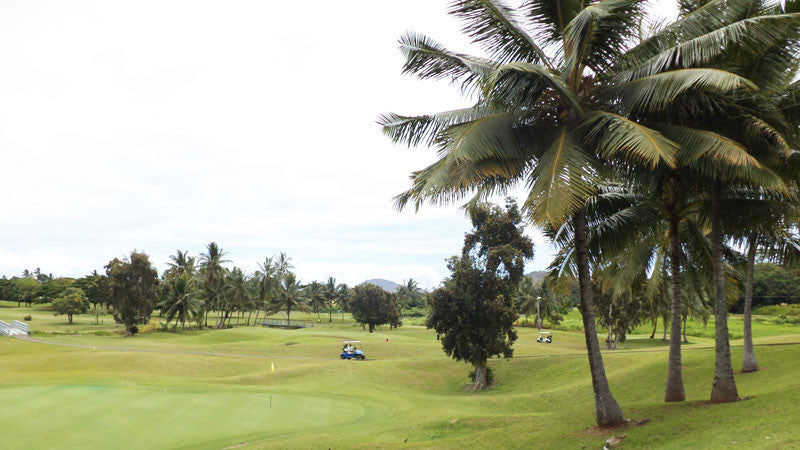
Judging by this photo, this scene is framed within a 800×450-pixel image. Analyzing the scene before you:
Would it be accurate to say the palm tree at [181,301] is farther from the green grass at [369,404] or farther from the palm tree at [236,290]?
the green grass at [369,404]

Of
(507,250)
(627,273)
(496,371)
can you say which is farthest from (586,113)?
(496,371)

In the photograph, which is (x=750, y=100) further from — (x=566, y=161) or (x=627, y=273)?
(x=627, y=273)

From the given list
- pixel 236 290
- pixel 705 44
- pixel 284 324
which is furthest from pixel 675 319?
pixel 284 324

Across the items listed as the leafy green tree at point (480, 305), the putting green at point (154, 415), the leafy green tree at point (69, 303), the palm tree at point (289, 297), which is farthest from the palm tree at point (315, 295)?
the putting green at point (154, 415)

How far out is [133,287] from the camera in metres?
66.8

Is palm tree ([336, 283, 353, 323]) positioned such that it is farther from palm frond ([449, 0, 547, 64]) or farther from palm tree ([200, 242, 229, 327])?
palm frond ([449, 0, 547, 64])

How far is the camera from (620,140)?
1113 centimetres

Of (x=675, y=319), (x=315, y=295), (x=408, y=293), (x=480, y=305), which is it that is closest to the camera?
(x=675, y=319)

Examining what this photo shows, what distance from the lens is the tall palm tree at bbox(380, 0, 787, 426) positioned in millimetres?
10773

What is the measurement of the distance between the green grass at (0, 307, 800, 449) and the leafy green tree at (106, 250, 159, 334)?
2109 cm

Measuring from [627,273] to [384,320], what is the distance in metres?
73.5

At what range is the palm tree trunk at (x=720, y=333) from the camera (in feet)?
44.5

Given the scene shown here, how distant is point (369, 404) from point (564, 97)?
19.6m

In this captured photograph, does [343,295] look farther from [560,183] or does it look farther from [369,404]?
[560,183]
